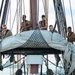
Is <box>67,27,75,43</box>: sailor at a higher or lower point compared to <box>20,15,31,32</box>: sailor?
lower

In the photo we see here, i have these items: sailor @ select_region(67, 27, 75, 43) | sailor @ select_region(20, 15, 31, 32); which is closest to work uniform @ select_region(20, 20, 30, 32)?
sailor @ select_region(20, 15, 31, 32)


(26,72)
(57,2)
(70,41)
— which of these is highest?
(57,2)

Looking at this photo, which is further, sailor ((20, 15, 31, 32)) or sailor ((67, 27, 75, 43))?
sailor ((20, 15, 31, 32))

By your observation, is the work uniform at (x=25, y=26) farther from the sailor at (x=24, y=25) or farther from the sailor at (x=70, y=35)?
the sailor at (x=70, y=35)

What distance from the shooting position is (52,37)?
19906 mm

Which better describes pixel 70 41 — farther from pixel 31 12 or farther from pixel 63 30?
pixel 31 12

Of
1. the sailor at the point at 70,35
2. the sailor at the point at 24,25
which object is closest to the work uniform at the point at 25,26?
the sailor at the point at 24,25

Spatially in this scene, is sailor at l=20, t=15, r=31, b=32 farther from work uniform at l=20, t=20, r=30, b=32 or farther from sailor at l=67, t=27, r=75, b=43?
sailor at l=67, t=27, r=75, b=43

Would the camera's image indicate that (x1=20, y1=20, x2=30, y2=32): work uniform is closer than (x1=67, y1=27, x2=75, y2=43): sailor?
No

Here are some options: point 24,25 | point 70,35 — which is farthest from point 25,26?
point 70,35

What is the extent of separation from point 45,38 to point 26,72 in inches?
220

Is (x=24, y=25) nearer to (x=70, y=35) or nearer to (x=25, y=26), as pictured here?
(x=25, y=26)

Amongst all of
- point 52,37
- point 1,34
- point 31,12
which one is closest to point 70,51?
point 52,37

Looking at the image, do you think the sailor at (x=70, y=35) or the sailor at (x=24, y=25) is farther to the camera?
the sailor at (x=24, y=25)
